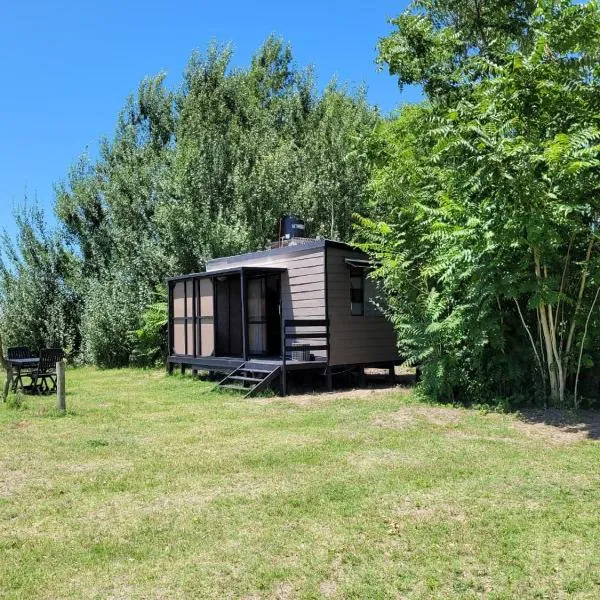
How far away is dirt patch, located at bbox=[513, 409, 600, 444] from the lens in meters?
6.70

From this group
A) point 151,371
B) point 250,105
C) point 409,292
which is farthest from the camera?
point 250,105

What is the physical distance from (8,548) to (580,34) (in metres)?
8.25

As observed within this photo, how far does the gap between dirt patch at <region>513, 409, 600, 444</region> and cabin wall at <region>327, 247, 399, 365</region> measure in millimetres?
4321

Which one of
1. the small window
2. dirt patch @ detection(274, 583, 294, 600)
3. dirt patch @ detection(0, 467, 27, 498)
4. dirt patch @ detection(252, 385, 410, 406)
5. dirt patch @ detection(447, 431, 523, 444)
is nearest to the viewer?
dirt patch @ detection(274, 583, 294, 600)

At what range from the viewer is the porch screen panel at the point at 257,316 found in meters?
13.5

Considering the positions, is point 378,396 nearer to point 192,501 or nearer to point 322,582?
point 192,501

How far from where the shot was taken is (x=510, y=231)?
24.3 feet

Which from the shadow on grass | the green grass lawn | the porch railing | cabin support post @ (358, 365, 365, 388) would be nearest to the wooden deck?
the porch railing

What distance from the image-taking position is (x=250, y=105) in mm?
23188

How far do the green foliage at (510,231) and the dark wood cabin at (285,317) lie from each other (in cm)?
192

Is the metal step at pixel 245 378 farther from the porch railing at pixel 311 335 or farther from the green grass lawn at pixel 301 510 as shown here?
the green grass lawn at pixel 301 510

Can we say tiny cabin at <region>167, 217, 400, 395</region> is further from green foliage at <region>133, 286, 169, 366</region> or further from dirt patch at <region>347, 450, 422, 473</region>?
dirt patch at <region>347, 450, 422, 473</region>

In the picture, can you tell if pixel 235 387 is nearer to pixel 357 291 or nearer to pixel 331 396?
pixel 331 396

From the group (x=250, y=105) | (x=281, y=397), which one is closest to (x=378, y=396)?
(x=281, y=397)
